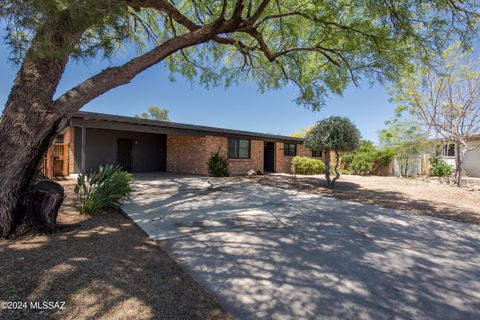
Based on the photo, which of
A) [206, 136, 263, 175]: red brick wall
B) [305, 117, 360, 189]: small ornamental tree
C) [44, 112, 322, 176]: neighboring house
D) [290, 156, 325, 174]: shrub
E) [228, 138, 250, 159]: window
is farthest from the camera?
[290, 156, 325, 174]: shrub

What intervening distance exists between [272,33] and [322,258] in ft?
25.9

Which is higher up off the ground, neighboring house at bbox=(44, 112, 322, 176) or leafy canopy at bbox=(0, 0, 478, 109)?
leafy canopy at bbox=(0, 0, 478, 109)

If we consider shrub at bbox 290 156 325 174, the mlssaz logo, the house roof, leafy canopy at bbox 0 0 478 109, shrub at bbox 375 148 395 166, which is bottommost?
the mlssaz logo

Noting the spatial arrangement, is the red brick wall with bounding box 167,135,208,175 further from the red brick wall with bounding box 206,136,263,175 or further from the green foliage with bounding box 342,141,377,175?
the green foliage with bounding box 342,141,377,175

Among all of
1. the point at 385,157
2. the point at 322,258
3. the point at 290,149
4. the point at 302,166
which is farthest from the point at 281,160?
Result: the point at 322,258

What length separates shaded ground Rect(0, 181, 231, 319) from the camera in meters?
2.15

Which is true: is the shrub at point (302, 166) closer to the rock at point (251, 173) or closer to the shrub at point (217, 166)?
the rock at point (251, 173)

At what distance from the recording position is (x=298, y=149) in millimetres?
18922

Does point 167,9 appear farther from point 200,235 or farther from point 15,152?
point 200,235

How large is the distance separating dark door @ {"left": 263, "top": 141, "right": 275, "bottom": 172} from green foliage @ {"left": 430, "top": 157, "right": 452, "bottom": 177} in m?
11.0

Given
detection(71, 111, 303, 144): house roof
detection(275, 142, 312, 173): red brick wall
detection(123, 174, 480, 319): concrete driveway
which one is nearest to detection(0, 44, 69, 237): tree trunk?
detection(123, 174, 480, 319): concrete driveway

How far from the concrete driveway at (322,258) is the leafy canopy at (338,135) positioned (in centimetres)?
378

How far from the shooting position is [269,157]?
59.2 ft

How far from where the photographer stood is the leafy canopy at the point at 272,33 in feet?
9.86
